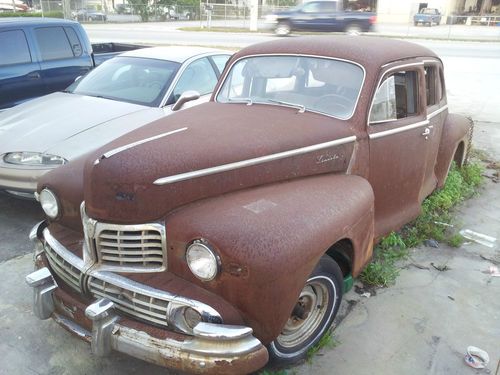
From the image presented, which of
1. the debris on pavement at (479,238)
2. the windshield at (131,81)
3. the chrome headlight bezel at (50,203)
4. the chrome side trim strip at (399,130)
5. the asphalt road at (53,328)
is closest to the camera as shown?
the asphalt road at (53,328)

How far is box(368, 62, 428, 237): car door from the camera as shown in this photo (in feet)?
11.6

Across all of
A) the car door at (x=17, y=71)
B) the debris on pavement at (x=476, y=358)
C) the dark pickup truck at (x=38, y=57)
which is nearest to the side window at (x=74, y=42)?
the dark pickup truck at (x=38, y=57)

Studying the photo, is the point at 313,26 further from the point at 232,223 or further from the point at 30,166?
the point at 232,223

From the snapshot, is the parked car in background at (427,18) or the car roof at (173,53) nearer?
the car roof at (173,53)

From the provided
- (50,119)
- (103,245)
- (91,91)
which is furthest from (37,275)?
(91,91)

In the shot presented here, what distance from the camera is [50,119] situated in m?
4.93

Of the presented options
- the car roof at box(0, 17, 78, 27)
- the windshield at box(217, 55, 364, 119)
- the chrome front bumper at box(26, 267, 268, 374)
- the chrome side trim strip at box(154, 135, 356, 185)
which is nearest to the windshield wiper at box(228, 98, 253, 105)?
the windshield at box(217, 55, 364, 119)

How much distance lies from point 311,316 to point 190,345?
977mm

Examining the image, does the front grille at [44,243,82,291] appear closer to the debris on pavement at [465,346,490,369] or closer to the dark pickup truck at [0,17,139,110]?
the debris on pavement at [465,346,490,369]

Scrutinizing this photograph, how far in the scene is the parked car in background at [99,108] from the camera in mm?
4414

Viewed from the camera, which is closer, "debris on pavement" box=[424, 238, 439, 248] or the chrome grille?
the chrome grille

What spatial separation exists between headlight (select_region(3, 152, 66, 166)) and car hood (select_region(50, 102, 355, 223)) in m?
1.35

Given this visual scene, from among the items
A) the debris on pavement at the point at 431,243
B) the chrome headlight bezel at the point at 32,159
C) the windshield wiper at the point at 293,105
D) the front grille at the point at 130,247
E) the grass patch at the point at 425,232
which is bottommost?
the debris on pavement at the point at 431,243

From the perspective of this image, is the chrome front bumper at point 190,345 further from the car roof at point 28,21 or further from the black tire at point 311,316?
the car roof at point 28,21
